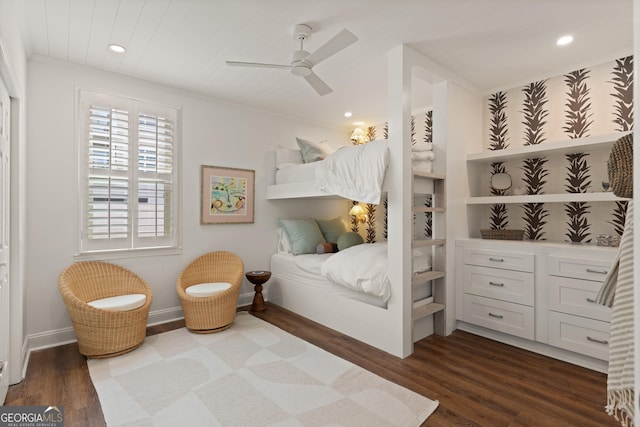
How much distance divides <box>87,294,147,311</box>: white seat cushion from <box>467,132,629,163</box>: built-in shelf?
3.59 m

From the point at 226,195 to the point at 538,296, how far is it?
3.47 meters

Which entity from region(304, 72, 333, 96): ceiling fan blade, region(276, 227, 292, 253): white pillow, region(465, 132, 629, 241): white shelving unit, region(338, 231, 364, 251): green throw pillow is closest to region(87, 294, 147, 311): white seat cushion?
region(276, 227, 292, 253): white pillow

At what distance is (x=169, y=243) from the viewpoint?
3.62 m

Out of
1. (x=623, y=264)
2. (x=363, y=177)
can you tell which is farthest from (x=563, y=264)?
(x=623, y=264)

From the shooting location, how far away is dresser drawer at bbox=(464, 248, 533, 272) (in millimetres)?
2840

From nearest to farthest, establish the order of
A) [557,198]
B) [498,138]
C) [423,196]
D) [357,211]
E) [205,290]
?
[557,198], [205,290], [498,138], [423,196], [357,211]

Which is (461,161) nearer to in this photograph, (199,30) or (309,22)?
(309,22)

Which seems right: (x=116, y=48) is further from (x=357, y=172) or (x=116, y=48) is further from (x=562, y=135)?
(x=562, y=135)

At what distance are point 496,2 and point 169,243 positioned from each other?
3700mm

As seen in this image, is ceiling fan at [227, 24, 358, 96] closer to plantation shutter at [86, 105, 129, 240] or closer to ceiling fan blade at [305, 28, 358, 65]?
ceiling fan blade at [305, 28, 358, 65]

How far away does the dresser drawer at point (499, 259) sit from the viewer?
9.32 feet

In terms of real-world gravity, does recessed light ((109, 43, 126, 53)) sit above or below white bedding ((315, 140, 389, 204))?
above

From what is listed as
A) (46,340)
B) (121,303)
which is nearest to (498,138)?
(121,303)

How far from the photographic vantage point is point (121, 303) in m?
2.77
